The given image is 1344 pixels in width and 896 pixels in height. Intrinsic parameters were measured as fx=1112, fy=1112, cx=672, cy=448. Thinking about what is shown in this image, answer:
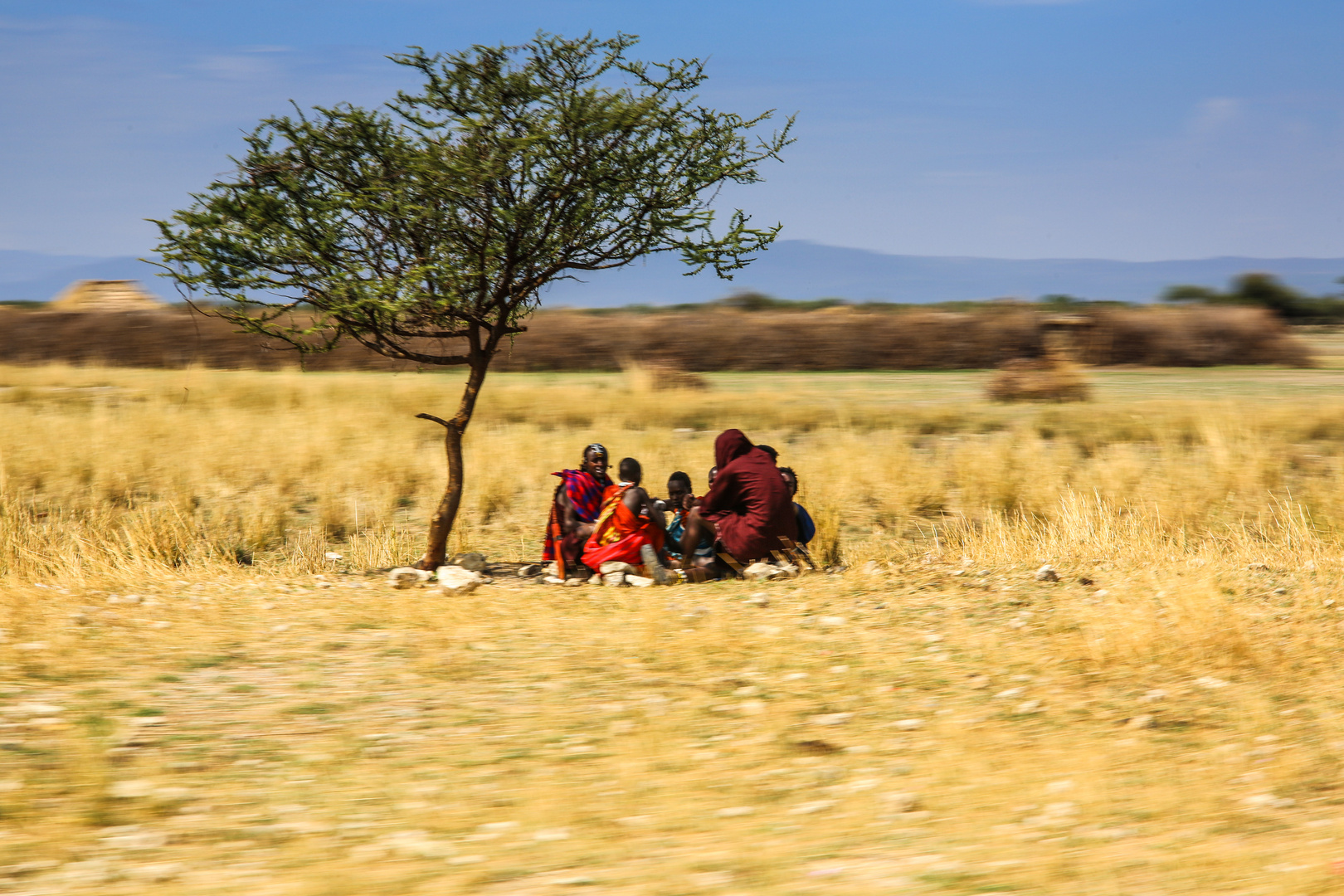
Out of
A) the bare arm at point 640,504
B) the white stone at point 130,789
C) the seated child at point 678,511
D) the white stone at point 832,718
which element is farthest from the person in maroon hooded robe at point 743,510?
the white stone at point 130,789

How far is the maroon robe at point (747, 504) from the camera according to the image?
8.75 metres

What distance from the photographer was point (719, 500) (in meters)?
8.84

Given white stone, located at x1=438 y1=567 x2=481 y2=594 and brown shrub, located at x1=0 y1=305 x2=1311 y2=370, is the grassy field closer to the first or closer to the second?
white stone, located at x1=438 y1=567 x2=481 y2=594

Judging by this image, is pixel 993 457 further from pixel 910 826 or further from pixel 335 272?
pixel 910 826

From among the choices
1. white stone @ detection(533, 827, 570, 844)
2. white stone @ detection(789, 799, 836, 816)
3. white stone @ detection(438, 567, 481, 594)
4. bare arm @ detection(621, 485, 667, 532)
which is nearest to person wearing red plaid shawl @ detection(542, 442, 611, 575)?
bare arm @ detection(621, 485, 667, 532)

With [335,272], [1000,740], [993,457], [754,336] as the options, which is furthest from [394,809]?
[754,336]

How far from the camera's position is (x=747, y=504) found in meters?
8.87

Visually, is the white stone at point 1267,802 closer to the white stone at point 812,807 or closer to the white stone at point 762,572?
the white stone at point 812,807

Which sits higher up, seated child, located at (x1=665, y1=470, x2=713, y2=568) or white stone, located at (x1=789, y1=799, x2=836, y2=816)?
seated child, located at (x1=665, y1=470, x2=713, y2=568)

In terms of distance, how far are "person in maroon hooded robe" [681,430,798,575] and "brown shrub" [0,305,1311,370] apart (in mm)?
20325

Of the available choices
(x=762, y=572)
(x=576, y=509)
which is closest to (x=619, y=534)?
(x=576, y=509)

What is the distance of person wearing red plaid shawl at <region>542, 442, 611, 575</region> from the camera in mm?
8898

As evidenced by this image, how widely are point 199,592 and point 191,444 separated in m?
6.54

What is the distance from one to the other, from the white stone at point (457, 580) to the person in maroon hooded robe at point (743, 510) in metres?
1.65
